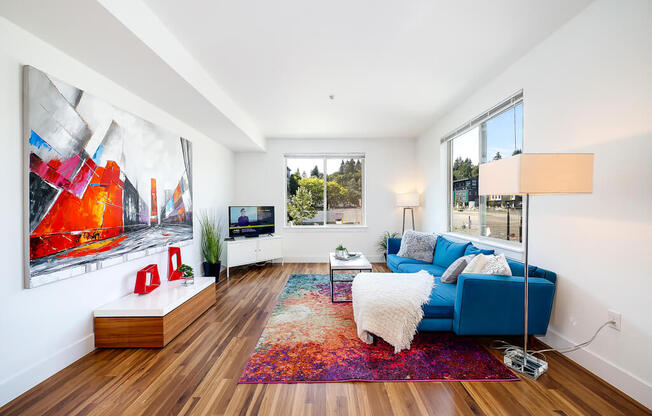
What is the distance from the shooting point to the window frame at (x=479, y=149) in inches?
115

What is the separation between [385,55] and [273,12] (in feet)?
3.73

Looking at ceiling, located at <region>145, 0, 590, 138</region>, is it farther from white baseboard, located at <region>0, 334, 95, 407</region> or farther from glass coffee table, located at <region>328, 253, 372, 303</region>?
white baseboard, located at <region>0, 334, 95, 407</region>

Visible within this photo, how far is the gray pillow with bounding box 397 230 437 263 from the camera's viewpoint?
4.04m

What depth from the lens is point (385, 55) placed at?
2.67 meters

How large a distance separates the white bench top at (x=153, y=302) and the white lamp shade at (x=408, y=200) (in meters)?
3.85

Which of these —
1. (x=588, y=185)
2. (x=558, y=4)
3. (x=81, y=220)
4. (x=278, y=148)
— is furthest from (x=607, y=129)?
(x=278, y=148)

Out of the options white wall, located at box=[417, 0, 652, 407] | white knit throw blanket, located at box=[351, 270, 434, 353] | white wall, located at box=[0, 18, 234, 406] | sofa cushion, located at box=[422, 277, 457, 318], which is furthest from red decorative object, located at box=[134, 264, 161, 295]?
white wall, located at box=[417, 0, 652, 407]

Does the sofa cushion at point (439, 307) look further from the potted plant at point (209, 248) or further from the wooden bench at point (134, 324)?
the potted plant at point (209, 248)

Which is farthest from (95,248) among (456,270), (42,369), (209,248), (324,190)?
(324,190)

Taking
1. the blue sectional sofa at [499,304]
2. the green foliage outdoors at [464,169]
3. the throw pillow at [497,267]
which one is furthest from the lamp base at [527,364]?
the green foliage outdoors at [464,169]

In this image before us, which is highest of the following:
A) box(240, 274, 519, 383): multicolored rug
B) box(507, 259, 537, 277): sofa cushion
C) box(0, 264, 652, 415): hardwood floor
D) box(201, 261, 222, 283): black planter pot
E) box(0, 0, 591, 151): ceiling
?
box(0, 0, 591, 151): ceiling

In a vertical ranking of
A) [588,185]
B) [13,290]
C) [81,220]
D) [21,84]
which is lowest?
[13,290]

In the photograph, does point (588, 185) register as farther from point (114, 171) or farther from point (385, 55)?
point (114, 171)

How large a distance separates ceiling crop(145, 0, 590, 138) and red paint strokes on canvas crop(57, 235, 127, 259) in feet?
6.21
